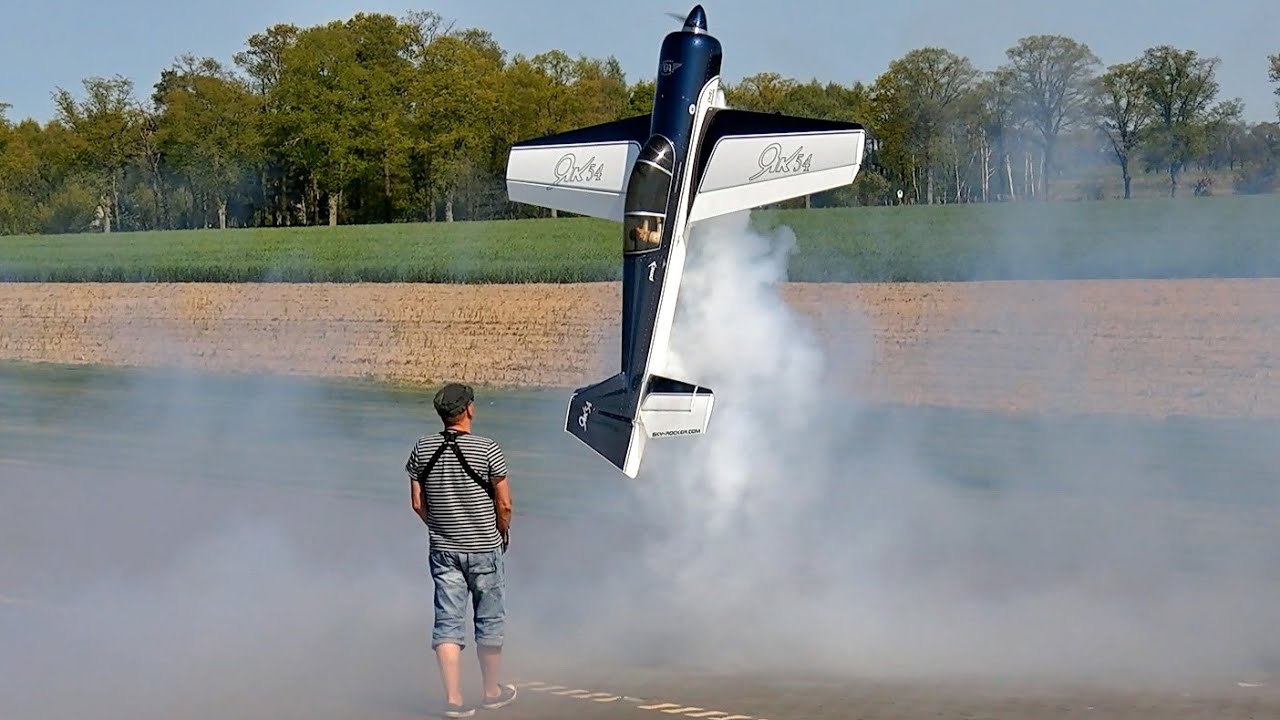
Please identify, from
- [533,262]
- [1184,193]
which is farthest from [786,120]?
[533,262]

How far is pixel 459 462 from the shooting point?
905cm

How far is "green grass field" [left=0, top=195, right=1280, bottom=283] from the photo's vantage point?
29.0 meters

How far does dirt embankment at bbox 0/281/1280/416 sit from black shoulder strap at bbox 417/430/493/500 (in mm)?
18347

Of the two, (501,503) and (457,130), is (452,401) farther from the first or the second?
(457,130)

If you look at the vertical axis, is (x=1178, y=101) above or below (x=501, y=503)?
above

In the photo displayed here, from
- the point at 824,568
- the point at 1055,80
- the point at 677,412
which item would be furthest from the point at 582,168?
the point at 1055,80

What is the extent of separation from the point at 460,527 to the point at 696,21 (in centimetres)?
619

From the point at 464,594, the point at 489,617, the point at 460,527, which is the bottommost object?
the point at 489,617

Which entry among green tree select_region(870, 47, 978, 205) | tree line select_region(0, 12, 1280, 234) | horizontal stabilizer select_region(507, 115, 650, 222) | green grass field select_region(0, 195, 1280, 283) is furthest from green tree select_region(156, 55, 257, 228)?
horizontal stabilizer select_region(507, 115, 650, 222)

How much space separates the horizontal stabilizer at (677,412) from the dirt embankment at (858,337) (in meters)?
14.9

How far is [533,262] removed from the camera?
39.7 meters

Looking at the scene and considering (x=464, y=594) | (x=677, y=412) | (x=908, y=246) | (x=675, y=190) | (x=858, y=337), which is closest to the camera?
(x=464, y=594)

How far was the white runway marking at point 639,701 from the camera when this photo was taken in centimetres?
910

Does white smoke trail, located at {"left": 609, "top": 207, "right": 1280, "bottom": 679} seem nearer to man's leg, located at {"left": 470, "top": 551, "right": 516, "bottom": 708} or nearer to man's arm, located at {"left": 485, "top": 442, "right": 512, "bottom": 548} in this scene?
man's leg, located at {"left": 470, "top": 551, "right": 516, "bottom": 708}
